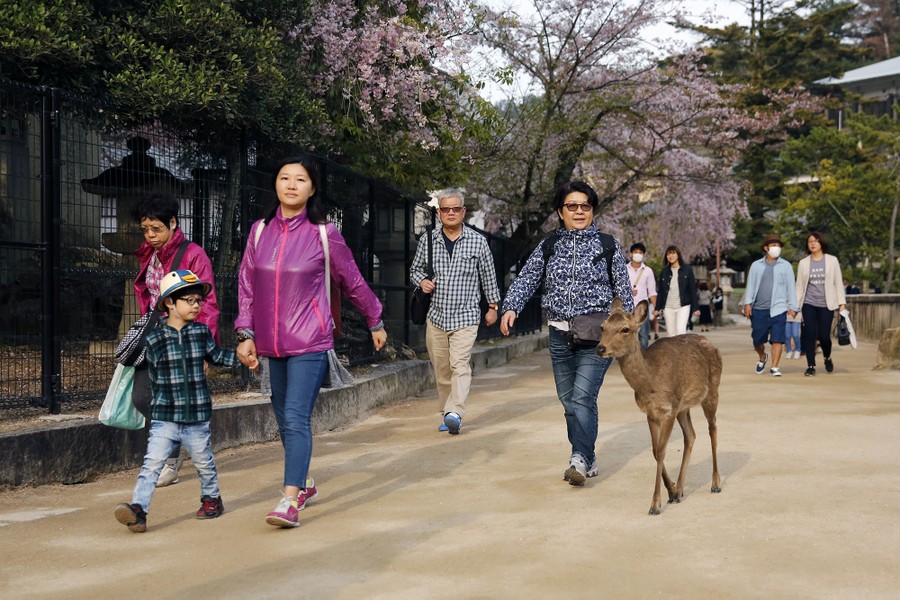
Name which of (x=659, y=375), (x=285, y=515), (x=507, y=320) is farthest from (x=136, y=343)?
(x=659, y=375)

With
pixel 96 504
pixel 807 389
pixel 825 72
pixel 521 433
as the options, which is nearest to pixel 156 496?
pixel 96 504

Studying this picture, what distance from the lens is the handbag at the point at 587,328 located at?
22.4 ft

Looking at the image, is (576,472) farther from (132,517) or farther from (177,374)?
(132,517)

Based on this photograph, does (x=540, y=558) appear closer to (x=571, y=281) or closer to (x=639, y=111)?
(x=571, y=281)

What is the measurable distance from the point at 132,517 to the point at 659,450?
10.1 ft

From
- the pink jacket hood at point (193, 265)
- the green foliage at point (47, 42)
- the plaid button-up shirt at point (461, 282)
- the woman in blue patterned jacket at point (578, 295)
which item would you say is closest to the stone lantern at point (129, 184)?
the green foliage at point (47, 42)

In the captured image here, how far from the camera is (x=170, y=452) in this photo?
20.0ft

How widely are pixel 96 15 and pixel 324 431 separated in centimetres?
475

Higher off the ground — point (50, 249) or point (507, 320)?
point (50, 249)

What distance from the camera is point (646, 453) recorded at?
8289 mm

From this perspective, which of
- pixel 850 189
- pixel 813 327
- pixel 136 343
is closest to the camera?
pixel 136 343

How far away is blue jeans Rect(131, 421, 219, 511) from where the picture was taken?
588 centimetres

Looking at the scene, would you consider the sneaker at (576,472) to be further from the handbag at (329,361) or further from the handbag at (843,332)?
the handbag at (843,332)

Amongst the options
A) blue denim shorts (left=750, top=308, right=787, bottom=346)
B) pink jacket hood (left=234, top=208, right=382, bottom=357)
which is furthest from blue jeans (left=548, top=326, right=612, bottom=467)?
blue denim shorts (left=750, top=308, right=787, bottom=346)
